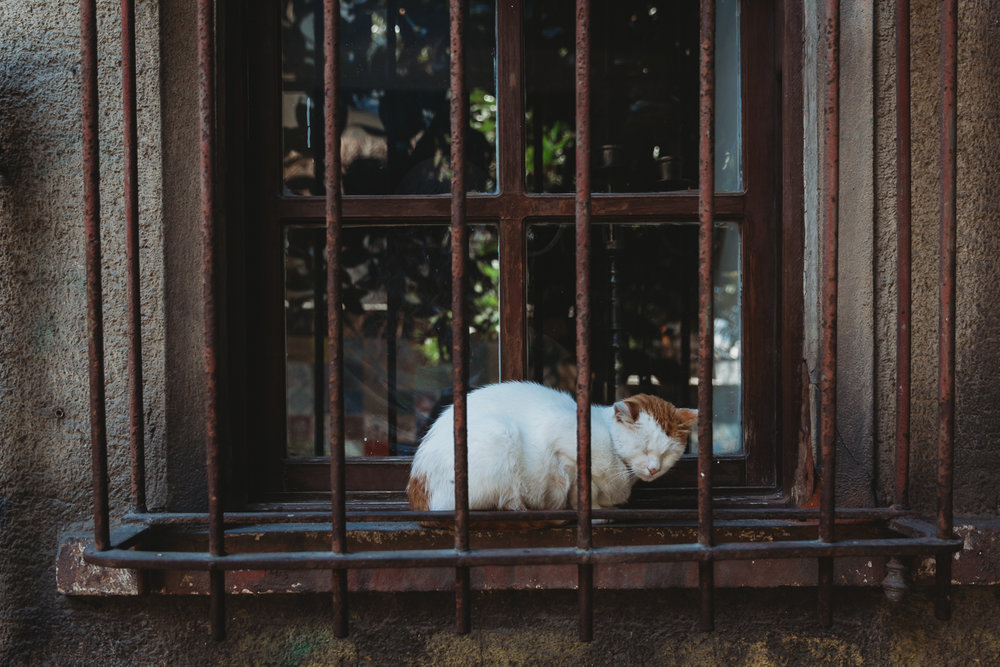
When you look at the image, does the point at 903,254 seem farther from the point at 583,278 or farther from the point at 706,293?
the point at 583,278

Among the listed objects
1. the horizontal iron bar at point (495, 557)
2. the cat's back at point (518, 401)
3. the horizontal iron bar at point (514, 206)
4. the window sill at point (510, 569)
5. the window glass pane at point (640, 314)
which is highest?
the horizontal iron bar at point (514, 206)

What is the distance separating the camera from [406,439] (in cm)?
168

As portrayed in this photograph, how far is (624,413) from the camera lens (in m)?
1.39

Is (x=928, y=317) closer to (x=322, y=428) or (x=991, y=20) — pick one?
(x=991, y=20)

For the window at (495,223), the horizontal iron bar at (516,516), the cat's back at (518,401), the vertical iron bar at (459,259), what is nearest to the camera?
the vertical iron bar at (459,259)

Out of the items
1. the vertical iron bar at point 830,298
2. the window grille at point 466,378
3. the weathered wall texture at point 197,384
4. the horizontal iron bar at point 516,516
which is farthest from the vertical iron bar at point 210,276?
the vertical iron bar at point 830,298

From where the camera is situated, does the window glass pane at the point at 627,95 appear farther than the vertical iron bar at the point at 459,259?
Yes

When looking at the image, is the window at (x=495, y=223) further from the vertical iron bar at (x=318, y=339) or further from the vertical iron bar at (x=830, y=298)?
the vertical iron bar at (x=830, y=298)

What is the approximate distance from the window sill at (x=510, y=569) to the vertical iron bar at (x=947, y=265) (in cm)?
20

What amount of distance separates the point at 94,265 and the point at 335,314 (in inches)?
17.5

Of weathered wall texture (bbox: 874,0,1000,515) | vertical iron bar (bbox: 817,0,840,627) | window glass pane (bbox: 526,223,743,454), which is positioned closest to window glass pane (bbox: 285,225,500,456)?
window glass pane (bbox: 526,223,743,454)

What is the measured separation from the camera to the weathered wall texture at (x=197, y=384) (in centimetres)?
137

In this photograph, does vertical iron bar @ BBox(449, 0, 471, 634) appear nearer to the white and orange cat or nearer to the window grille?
Answer: the window grille

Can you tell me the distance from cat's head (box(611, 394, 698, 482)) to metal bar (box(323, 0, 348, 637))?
568 millimetres
